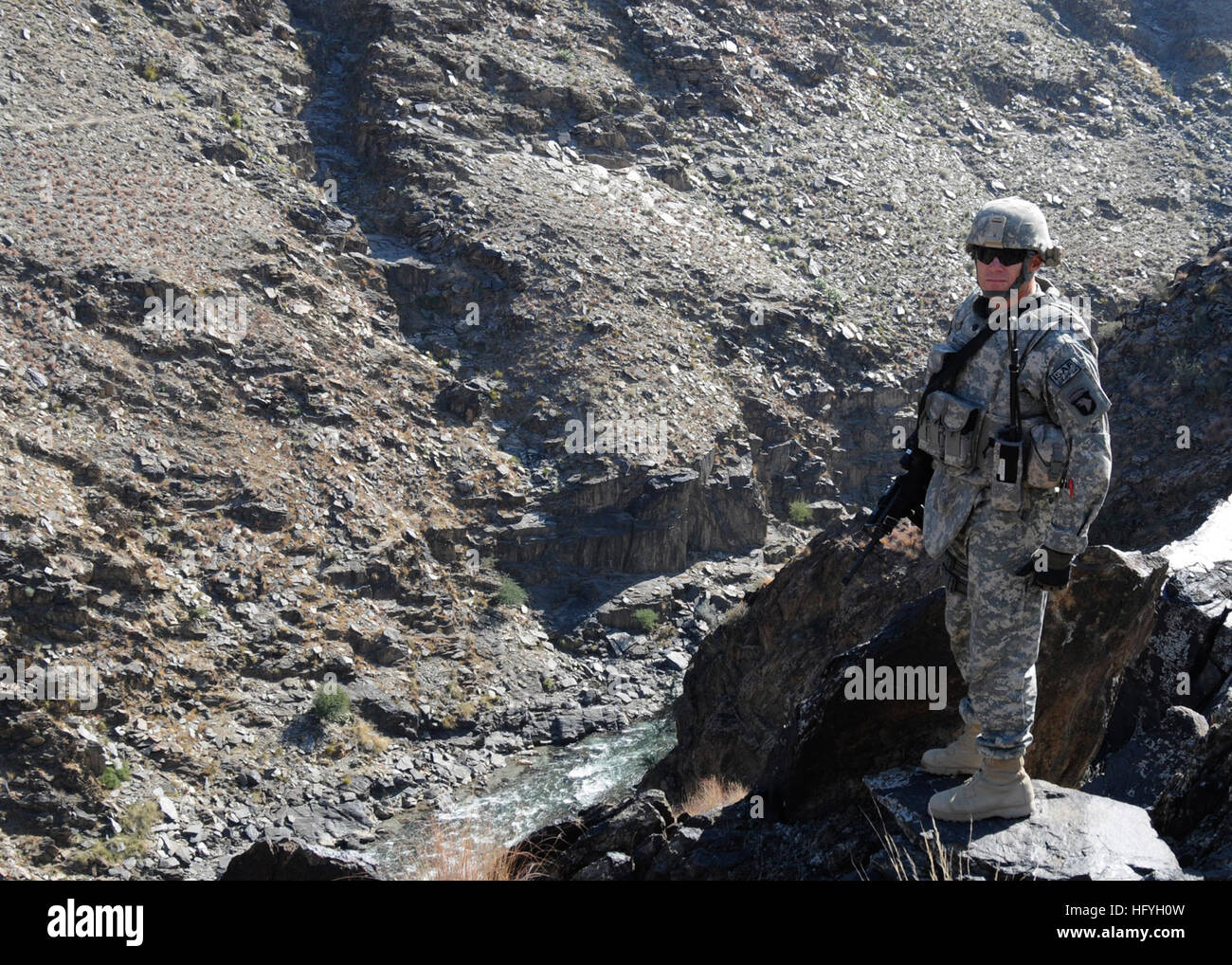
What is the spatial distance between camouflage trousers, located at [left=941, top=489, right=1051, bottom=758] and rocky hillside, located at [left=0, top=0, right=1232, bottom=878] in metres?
9.84

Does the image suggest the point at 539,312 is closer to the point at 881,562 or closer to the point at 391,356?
the point at 391,356

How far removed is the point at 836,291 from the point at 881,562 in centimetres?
2279

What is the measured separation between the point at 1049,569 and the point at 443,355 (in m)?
27.0

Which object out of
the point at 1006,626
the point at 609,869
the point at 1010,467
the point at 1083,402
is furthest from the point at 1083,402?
the point at 609,869

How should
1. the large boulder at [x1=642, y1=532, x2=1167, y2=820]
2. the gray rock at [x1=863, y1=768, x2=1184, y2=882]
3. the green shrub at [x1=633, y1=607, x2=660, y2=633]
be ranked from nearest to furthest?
the gray rock at [x1=863, y1=768, x2=1184, y2=882]
the large boulder at [x1=642, y1=532, x2=1167, y2=820]
the green shrub at [x1=633, y1=607, x2=660, y2=633]

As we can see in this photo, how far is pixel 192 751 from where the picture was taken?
794 inches

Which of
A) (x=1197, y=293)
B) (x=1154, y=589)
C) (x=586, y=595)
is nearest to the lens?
(x=1154, y=589)

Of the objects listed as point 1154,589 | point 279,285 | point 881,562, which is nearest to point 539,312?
point 279,285

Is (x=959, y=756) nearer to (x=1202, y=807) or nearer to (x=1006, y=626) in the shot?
(x=1006, y=626)

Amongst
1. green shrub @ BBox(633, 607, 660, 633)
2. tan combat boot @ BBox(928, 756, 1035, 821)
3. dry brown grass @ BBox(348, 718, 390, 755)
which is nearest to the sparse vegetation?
dry brown grass @ BBox(348, 718, 390, 755)

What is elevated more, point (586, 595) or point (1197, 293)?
point (1197, 293)

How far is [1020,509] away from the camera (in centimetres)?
557

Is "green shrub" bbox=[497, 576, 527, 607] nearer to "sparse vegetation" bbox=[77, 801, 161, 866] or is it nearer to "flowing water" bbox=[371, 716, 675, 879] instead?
"flowing water" bbox=[371, 716, 675, 879]

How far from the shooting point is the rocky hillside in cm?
2030
